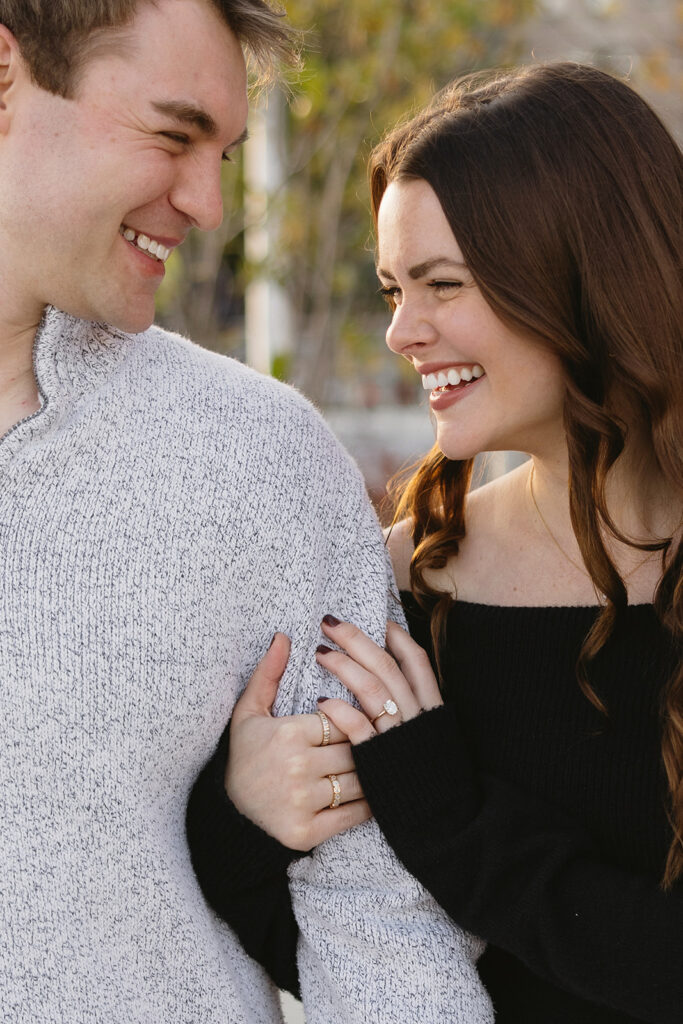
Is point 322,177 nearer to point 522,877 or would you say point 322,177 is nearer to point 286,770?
point 286,770

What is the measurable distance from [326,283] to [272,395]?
149 inches

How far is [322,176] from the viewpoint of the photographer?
5.64 metres

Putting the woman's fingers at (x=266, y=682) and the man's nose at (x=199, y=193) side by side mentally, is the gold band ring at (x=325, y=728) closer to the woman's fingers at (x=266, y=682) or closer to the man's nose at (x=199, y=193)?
the woman's fingers at (x=266, y=682)

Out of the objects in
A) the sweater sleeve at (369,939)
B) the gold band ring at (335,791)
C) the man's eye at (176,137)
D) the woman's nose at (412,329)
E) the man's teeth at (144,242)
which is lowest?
the sweater sleeve at (369,939)

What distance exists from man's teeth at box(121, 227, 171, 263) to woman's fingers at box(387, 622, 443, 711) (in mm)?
687

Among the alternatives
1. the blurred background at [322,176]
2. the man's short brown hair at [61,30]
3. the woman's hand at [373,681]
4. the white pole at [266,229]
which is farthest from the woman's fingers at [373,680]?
the white pole at [266,229]

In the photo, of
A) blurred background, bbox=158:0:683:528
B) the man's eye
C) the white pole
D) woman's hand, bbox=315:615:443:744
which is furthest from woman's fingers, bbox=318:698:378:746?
the white pole

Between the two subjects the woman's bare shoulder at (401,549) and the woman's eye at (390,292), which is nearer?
the woman's eye at (390,292)

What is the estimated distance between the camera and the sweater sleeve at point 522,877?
5.40ft

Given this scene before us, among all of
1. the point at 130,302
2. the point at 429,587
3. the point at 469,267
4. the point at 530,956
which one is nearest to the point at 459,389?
the point at 469,267

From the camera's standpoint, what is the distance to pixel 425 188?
1.88m

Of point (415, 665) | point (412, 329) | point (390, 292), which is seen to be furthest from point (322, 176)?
point (415, 665)

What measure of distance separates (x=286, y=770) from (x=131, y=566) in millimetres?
375

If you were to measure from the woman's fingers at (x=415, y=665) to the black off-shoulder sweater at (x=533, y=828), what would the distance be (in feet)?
0.12
